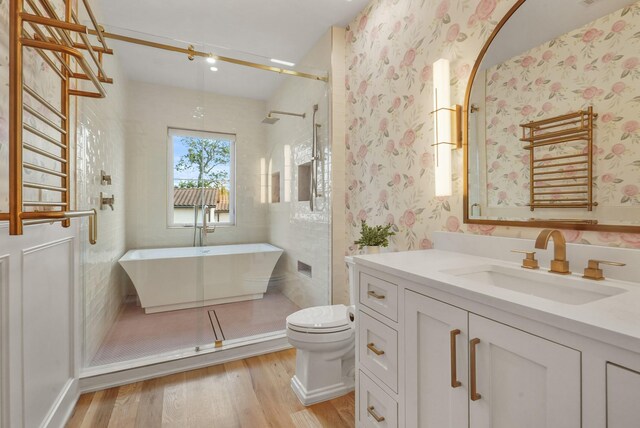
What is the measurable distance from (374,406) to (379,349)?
26 centimetres

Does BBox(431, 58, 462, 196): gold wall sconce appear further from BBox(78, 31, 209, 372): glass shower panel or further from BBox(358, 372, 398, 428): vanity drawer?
BBox(78, 31, 209, 372): glass shower panel

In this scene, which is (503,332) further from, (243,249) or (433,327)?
(243,249)

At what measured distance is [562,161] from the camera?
120 centimetres

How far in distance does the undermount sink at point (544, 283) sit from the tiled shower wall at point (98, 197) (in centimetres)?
230

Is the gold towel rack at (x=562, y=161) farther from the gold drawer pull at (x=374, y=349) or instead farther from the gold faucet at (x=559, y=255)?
the gold drawer pull at (x=374, y=349)

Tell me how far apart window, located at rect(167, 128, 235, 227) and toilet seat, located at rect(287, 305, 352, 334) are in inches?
59.9

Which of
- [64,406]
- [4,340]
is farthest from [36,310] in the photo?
[64,406]

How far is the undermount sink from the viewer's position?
966mm

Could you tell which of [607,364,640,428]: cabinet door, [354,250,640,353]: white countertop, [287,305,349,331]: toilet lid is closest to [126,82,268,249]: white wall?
[287,305,349,331]: toilet lid

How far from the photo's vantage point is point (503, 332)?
793 mm

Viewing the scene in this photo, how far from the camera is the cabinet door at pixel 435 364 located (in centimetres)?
90

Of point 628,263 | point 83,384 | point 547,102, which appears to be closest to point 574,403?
point 628,263

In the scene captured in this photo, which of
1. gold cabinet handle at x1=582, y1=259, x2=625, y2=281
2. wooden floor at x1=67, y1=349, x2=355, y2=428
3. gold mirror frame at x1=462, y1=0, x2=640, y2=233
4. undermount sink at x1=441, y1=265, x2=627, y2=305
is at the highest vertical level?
gold mirror frame at x1=462, y1=0, x2=640, y2=233

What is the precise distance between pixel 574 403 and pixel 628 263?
601 mm
